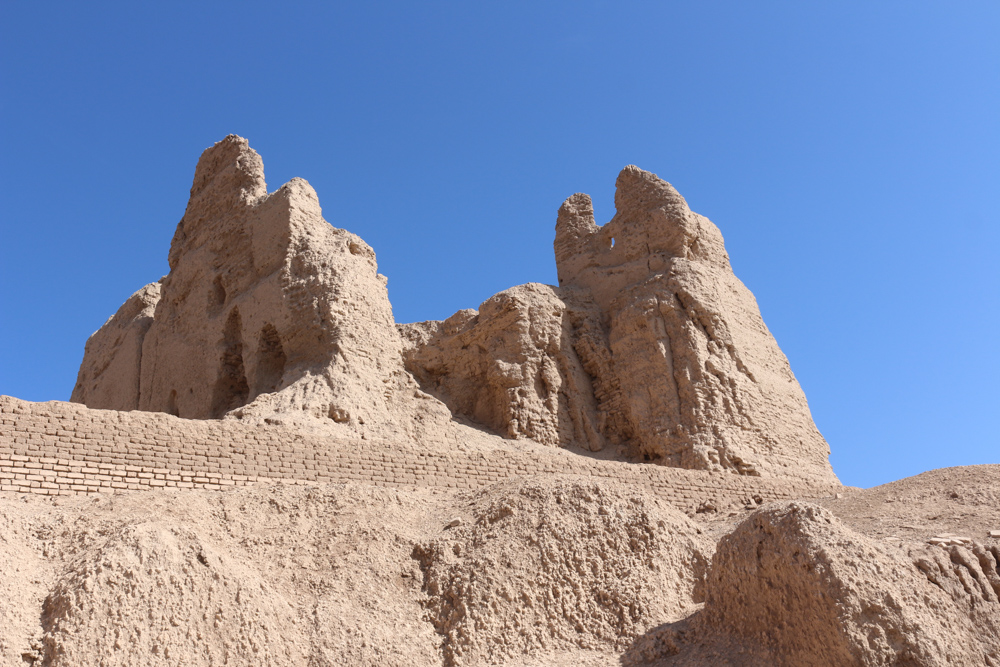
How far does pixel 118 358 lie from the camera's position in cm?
2114

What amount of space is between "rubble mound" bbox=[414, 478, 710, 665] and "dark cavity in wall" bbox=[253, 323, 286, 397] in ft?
24.0

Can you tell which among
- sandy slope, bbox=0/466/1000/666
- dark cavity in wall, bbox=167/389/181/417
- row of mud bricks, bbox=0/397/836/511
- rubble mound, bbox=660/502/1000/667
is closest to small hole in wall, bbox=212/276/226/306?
dark cavity in wall, bbox=167/389/181/417

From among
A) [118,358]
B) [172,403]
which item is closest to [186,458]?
[172,403]

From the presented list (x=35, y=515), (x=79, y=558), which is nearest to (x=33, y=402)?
(x=35, y=515)

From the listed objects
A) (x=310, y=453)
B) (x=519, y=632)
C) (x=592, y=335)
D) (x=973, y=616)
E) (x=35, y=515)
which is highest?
(x=592, y=335)

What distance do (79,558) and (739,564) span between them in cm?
630

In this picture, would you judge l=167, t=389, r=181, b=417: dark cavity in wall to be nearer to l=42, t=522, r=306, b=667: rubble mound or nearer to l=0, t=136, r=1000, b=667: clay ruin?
l=0, t=136, r=1000, b=667: clay ruin

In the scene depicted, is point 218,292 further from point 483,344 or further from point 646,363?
point 646,363

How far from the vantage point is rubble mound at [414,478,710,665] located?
905cm

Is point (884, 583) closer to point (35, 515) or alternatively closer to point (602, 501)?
point (602, 501)

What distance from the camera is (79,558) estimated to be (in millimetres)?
8648

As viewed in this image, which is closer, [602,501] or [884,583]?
[884,583]

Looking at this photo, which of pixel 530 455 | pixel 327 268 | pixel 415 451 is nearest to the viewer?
pixel 415 451

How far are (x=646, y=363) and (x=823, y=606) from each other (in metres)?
11.9
